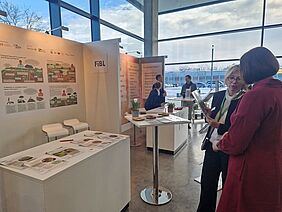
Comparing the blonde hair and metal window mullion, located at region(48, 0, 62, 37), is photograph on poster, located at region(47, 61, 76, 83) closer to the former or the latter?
metal window mullion, located at region(48, 0, 62, 37)

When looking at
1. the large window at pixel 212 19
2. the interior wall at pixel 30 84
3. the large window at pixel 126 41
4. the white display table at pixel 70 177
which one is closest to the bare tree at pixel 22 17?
the interior wall at pixel 30 84

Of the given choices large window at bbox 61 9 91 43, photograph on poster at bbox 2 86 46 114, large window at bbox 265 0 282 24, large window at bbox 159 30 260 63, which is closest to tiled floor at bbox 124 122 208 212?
photograph on poster at bbox 2 86 46 114

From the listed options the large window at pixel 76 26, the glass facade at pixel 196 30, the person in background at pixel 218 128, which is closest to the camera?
the person in background at pixel 218 128

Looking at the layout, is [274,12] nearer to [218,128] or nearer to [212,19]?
[212,19]

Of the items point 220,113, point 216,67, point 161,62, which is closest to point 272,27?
point 216,67

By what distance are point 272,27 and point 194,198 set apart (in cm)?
658

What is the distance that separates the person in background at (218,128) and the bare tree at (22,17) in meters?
3.30

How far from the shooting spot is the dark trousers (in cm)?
179

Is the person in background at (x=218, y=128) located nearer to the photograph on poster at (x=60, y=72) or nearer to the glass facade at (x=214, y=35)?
the photograph on poster at (x=60, y=72)

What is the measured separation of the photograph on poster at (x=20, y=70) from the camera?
8.92 ft

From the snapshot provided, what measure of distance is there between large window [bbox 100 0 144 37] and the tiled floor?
4.00m

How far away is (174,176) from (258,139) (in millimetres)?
2192

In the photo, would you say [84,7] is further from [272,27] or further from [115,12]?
[272,27]

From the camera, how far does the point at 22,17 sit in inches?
139
